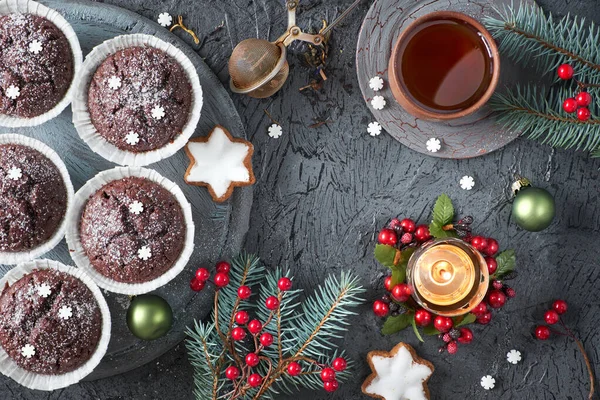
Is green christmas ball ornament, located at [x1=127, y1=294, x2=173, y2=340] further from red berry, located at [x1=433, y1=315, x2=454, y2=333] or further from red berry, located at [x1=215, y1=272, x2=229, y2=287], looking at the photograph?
red berry, located at [x1=433, y1=315, x2=454, y2=333]

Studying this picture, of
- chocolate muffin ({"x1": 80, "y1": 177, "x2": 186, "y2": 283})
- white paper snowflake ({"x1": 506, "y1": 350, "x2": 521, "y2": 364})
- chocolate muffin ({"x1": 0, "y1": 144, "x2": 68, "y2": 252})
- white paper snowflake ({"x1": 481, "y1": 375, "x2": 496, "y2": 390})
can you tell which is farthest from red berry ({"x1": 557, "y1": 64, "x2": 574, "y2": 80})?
chocolate muffin ({"x1": 0, "y1": 144, "x2": 68, "y2": 252})

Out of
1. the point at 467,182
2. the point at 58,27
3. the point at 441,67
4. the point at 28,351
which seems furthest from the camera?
the point at 467,182

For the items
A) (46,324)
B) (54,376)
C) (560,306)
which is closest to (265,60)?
(46,324)

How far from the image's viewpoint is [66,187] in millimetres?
2057

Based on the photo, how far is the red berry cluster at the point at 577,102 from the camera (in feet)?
6.76

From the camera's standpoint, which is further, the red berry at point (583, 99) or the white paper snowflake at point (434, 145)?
the white paper snowflake at point (434, 145)

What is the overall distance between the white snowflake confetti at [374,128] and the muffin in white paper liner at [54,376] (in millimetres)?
1067

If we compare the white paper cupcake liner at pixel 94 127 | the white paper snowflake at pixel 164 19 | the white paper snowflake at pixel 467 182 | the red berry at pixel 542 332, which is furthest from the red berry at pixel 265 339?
the white paper snowflake at pixel 164 19

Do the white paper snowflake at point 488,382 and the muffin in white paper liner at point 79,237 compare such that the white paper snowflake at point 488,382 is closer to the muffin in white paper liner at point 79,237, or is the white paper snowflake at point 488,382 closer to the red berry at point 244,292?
the red berry at point 244,292

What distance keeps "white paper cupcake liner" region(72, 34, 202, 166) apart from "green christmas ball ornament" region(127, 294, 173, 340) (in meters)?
0.44

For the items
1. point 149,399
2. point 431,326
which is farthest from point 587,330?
point 149,399

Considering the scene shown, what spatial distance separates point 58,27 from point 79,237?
2.21 ft

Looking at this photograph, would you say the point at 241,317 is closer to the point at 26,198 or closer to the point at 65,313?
the point at 65,313

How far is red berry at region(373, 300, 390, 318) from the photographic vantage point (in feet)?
7.27
